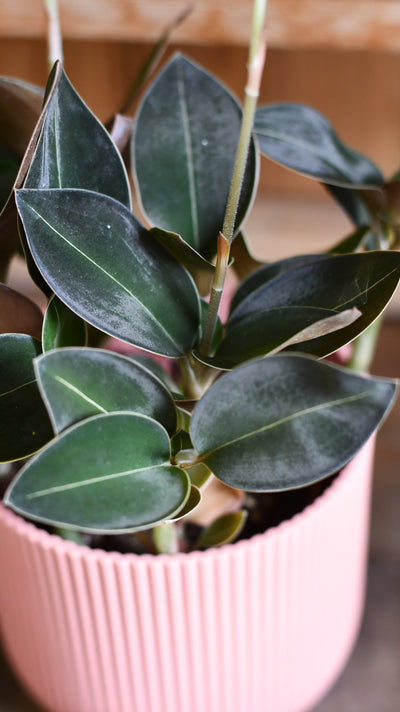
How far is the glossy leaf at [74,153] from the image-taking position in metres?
0.32

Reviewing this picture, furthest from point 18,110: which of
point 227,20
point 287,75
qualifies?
point 287,75

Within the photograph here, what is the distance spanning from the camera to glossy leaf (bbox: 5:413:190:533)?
10.2 inches

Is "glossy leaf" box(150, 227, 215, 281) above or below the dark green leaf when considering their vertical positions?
above

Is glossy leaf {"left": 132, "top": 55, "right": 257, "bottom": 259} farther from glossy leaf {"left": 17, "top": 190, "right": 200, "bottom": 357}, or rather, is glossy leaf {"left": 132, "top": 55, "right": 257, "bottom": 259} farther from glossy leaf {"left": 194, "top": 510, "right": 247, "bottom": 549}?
glossy leaf {"left": 194, "top": 510, "right": 247, "bottom": 549}

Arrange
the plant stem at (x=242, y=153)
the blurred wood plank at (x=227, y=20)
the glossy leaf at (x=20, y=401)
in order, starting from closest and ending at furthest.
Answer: the plant stem at (x=242, y=153), the glossy leaf at (x=20, y=401), the blurred wood plank at (x=227, y=20)

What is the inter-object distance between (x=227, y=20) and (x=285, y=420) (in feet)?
0.90

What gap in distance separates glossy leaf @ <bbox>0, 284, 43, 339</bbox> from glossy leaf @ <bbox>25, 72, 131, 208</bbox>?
5 cm

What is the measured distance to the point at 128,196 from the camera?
0.36 metres

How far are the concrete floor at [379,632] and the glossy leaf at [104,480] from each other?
0.98 ft

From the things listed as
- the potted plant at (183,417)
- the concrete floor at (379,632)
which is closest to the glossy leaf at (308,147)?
the potted plant at (183,417)

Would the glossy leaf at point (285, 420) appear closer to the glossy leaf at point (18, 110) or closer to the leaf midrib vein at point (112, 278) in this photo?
the leaf midrib vein at point (112, 278)

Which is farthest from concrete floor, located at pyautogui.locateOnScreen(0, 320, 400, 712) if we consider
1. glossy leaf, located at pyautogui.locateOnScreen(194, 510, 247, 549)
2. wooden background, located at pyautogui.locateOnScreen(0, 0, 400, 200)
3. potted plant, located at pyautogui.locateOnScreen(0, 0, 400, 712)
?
wooden background, located at pyautogui.locateOnScreen(0, 0, 400, 200)

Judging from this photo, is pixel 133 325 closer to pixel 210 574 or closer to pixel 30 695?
pixel 210 574

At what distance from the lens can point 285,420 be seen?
0.29 m
